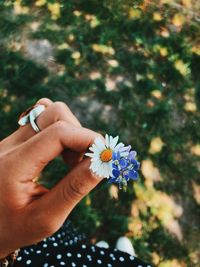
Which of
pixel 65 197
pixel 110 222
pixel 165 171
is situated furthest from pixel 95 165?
pixel 165 171

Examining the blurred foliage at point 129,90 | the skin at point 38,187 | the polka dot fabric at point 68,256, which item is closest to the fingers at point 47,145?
the skin at point 38,187

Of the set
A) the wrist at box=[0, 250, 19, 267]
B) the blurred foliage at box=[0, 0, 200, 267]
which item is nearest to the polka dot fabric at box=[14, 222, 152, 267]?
the wrist at box=[0, 250, 19, 267]

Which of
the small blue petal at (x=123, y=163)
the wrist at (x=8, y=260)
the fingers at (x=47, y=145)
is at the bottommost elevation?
the wrist at (x=8, y=260)

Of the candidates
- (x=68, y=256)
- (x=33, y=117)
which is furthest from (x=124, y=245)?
(x=33, y=117)

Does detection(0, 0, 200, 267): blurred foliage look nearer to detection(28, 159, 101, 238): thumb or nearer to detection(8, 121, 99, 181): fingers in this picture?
detection(28, 159, 101, 238): thumb

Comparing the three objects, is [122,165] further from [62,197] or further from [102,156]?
[62,197]

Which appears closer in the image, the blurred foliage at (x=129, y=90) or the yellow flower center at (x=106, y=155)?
the yellow flower center at (x=106, y=155)

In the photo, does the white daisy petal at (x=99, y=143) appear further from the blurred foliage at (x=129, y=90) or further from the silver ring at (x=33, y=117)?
the blurred foliage at (x=129, y=90)

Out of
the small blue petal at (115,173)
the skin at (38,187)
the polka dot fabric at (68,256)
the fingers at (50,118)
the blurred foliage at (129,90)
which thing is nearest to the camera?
the small blue petal at (115,173)
